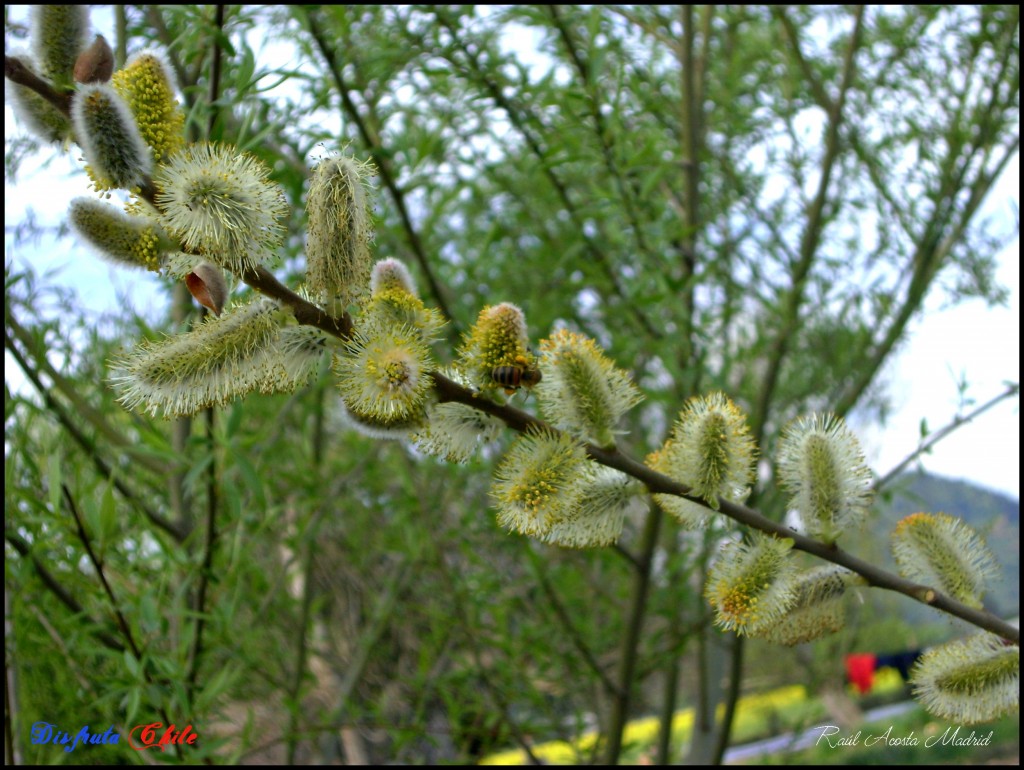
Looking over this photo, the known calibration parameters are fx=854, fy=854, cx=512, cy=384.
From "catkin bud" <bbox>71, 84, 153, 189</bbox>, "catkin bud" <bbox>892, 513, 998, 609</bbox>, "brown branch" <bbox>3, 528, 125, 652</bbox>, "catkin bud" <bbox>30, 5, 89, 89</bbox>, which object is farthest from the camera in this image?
"brown branch" <bbox>3, 528, 125, 652</bbox>

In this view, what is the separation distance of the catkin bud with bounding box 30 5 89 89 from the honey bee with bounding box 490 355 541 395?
421mm

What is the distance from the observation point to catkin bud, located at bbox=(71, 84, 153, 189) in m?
0.58

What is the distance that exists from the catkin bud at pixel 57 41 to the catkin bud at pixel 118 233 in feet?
0.44

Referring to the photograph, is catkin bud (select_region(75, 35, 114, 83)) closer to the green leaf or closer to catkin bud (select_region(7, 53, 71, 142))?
catkin bud (select_region(7, 53, 71, 142))

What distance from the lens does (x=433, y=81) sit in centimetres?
184

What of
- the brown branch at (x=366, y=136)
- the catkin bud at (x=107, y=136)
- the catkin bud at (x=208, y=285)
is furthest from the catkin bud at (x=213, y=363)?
the brown branch at (x=366, y=136)

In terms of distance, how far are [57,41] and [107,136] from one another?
179mm

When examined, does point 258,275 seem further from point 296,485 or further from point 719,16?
point 719,16

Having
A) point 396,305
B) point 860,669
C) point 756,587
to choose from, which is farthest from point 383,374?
point 860,669

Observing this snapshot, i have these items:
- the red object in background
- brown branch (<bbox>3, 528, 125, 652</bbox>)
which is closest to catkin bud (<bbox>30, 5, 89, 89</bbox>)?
brown branch (<bbox>3, 528, 125, 652</bbox>)

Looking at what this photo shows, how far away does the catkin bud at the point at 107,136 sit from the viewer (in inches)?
22.7

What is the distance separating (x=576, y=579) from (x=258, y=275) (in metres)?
1.92

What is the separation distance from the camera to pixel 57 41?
0.69 m

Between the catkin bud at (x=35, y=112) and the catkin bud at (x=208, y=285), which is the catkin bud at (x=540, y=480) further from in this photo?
the catkin bud at (x=35, y=112)
